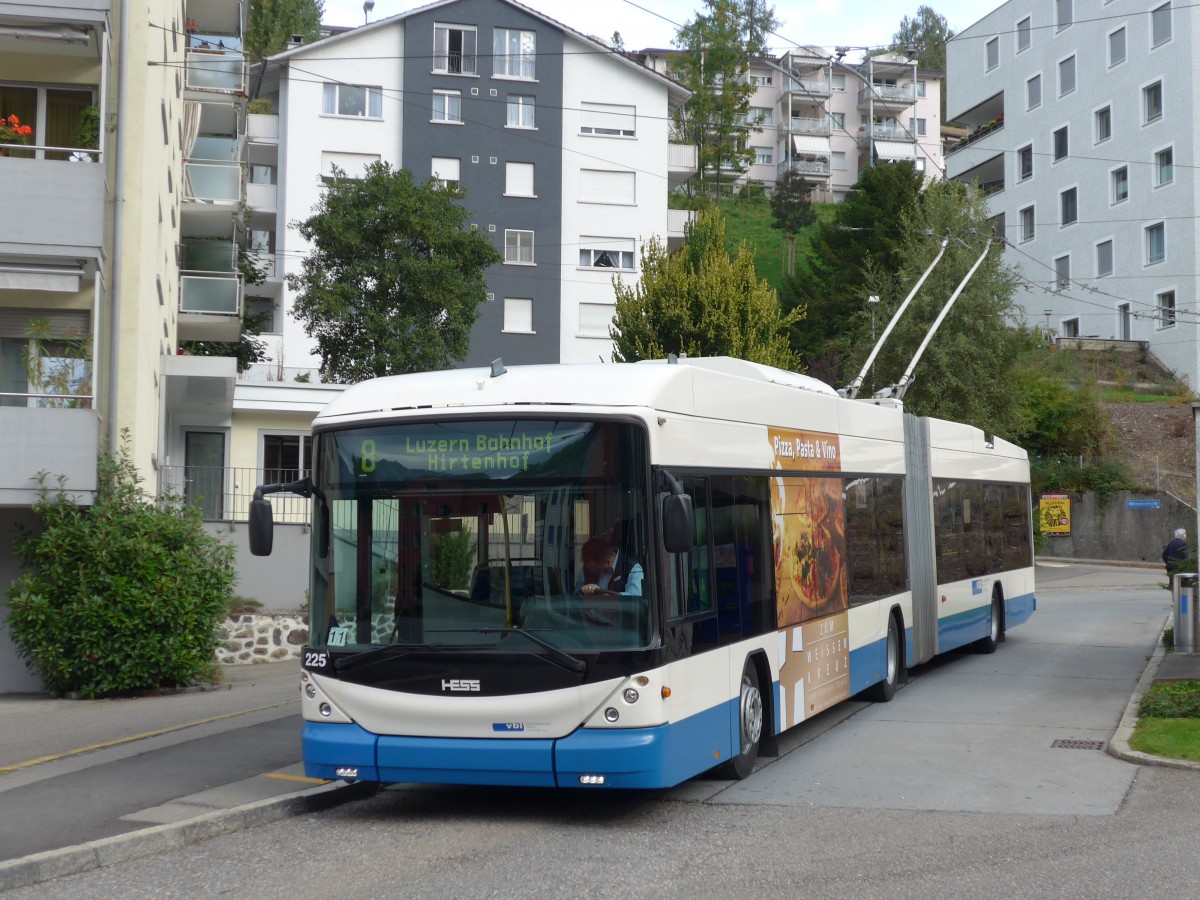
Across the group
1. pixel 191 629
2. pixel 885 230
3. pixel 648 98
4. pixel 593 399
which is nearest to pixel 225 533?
pixel 191 629

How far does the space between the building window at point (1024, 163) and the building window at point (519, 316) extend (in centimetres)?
2555

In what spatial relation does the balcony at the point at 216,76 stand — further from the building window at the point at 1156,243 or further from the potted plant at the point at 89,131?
the building window at the point at 1156,243

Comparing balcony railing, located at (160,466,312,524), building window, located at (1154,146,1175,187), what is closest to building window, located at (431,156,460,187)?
building window, located at (1154,146,1175,187)

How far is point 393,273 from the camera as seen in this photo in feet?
111

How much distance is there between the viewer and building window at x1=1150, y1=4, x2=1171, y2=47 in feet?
168

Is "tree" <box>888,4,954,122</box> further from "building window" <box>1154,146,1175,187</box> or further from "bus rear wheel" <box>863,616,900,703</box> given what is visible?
"bus rear wheel" <box>863,616,900,703</box>

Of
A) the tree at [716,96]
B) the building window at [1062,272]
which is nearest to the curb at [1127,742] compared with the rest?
the building window at [1062,272]

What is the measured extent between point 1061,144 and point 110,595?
5170 centimetres

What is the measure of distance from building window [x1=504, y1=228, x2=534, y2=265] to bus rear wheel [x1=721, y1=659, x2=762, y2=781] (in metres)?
39.1

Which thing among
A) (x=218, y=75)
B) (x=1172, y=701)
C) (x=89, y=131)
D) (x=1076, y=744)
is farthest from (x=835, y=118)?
(x=1076, y=744)

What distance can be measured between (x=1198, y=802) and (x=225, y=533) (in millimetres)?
16844

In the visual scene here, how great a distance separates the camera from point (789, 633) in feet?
36.2

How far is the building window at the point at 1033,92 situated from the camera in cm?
6081

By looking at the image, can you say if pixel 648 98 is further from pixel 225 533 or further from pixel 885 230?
pixel 225 533
